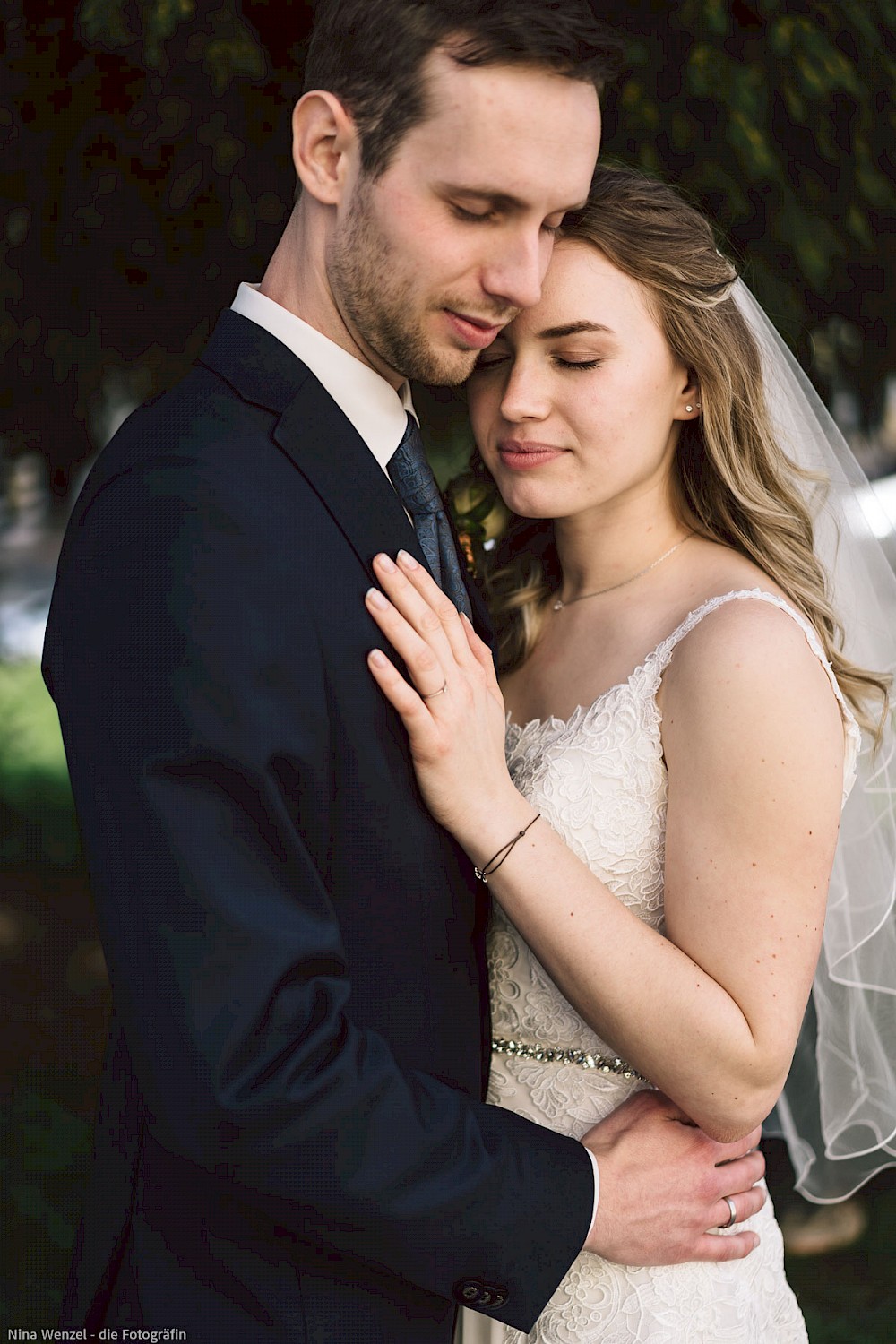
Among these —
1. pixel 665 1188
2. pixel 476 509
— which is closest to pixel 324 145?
pixel 476 509

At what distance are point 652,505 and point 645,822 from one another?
69cm

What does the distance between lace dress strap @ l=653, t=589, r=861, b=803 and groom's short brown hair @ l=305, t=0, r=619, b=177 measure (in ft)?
2.75

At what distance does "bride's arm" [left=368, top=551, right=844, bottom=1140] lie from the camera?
6.05ft

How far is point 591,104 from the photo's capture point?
69.4 inches

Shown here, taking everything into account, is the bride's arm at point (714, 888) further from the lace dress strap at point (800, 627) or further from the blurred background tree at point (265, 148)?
the blurred background tree at point (265, 148)

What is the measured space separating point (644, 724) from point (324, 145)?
3.38ft

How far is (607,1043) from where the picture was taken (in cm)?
198

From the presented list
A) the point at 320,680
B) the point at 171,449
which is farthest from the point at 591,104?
the point at 320,680

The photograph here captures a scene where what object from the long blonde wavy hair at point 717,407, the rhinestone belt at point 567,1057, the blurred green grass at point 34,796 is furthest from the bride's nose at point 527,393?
the blurred green grass at point 34,796

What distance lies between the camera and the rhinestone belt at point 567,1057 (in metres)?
2.11

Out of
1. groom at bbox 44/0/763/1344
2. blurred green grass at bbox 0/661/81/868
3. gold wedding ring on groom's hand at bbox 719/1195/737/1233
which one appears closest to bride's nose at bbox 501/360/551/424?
groom at bbox 44/0/763/1344

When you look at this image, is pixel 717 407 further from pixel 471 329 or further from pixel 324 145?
pixel 324 145

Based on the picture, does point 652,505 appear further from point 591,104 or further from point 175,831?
point 175,831

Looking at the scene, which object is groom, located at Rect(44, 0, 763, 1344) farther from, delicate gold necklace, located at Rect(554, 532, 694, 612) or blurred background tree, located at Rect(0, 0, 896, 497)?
blurred background tree, located at Rect(0, 0, 896, 497)
